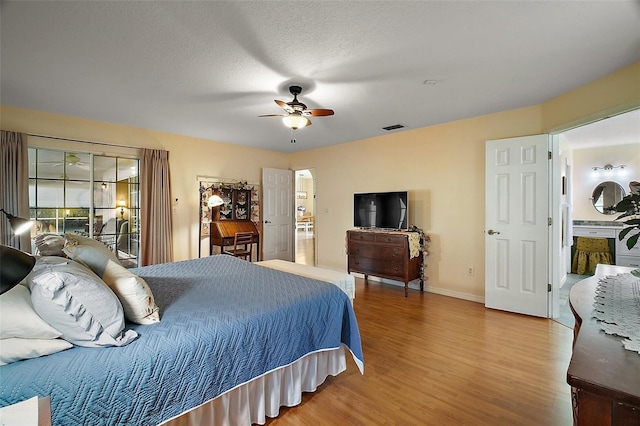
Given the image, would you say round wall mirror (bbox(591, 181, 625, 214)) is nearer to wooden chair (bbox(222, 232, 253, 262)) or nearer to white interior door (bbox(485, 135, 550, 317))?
white interior door (bbox(485, 135, 550, 317))

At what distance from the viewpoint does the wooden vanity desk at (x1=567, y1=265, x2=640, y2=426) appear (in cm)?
74

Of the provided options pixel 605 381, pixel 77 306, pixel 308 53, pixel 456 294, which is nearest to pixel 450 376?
pixel 605 381

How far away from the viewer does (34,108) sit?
3.53 meters

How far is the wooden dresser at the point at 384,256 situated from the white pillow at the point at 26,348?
3709 millimetres

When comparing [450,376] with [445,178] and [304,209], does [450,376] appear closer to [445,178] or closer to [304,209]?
[445,178]

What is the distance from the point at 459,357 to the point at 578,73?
279 cm

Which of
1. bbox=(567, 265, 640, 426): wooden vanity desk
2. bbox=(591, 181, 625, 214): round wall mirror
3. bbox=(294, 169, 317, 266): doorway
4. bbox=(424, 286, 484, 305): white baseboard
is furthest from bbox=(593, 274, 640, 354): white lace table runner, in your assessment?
bbox=(294, 169, 317, 266): doorway

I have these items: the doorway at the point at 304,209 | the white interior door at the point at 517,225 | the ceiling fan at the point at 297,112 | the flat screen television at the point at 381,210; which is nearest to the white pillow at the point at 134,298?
the ceiling fan at the point at 297,112

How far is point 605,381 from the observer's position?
0.78 meters

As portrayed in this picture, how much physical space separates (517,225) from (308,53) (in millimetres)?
3134

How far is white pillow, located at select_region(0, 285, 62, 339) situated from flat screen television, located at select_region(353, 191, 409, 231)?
4059 mm

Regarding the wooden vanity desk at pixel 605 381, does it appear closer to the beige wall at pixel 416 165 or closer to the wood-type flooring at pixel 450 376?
the wood-type flooring at pixel 450 376

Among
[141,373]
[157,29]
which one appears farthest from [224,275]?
[157,29]

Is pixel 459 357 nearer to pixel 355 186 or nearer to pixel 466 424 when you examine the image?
pixel 466 424
